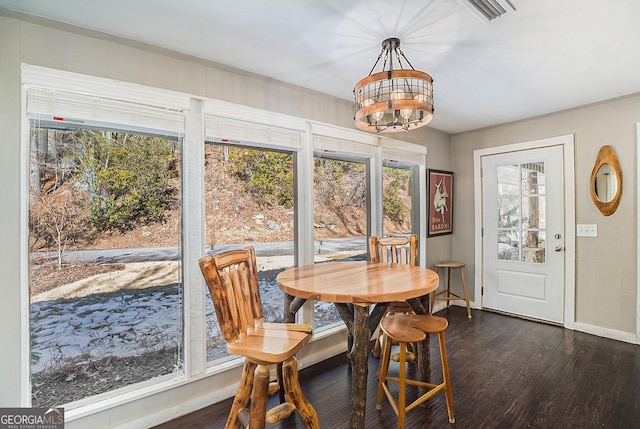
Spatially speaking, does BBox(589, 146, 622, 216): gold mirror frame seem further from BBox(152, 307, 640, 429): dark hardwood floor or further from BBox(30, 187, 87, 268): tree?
BBox(30, 187, 87, 268): tree

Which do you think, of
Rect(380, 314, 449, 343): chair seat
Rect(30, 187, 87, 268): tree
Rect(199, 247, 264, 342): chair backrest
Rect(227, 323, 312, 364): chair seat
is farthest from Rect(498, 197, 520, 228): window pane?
Rect(30, 187, 87, 268): tree

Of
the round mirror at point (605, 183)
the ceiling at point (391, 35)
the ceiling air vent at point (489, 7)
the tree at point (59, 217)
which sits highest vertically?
the ceiling at point (391, 35)

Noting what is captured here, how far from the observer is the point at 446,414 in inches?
77.9

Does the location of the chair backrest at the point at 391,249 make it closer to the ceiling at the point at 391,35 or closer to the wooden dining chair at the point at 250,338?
the wooden dining chair at the point at 250,338

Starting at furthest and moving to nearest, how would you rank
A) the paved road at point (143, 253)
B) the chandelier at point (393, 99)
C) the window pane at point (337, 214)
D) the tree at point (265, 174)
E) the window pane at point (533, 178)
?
1. the window pane at point (533, 178)
2. the window pane at point (337, 214)
3. the tree at point (265, 174)
4. the paved road at point (143, 253)
5. the chandelier at point (393, 99)

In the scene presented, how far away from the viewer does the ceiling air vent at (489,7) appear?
1.56m

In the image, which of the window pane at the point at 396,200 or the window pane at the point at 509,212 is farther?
the window pane at the point at 509,212

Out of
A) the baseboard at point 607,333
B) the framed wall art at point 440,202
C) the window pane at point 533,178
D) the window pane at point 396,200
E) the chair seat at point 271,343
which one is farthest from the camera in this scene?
the framed wall art at point 440,202

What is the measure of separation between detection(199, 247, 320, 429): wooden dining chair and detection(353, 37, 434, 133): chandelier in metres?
1.06

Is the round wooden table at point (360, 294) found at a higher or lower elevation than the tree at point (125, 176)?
lower

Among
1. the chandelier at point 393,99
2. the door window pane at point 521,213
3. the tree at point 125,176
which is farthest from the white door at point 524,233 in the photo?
the tree at point 125,176

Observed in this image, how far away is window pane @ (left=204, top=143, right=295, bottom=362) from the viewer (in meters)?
2.26

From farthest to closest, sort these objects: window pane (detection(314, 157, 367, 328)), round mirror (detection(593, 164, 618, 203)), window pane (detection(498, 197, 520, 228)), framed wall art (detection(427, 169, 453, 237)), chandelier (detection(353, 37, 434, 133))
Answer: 1. framed wall art (detection(427, 169, 453, 237))
2. window pane (detection(498, 197, 520, 228))
3. round mirror (detection(593, 164, 618, 203))
4. window pane (detection(314, 157, 367, 328))
5. chandelier (detection(353, 37, 434, 133))

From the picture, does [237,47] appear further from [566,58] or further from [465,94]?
[566,58]
